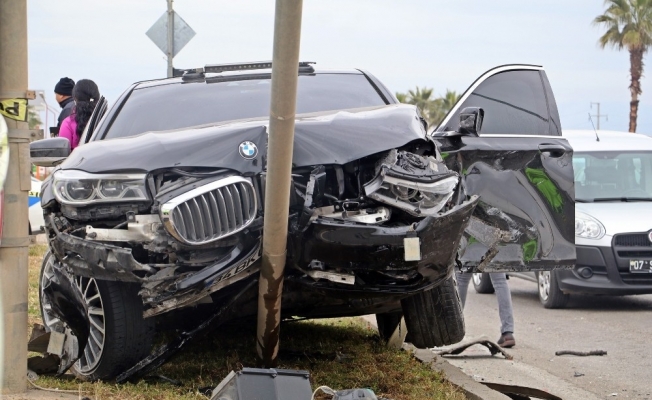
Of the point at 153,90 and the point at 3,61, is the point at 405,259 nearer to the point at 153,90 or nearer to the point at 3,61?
the point at 3,61

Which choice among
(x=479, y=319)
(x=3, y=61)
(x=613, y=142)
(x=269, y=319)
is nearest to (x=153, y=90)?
(x=3, y=61)

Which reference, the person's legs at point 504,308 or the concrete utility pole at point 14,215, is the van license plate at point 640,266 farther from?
the concrete utility pole at point 14,215

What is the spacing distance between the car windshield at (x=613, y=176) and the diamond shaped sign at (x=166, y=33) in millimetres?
5684

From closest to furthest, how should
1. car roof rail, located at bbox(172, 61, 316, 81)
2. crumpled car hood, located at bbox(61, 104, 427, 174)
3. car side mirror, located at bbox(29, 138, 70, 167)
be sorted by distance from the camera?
crumpled car hood, located at bbox(61, 104, 427, 174), car side mirror, located at bbox(29, 138, 70, 167), car roof rail, located at bbox(172, 61, 316, 81)

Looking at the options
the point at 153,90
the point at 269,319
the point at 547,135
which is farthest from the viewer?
the point at 547,135

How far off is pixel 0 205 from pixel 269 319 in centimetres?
148

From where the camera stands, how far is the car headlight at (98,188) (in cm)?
450

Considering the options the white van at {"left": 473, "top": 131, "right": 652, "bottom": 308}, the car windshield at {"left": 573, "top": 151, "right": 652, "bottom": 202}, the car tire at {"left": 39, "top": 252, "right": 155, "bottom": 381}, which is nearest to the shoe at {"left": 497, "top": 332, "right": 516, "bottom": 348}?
the white van at {"left": 473, "top": 131, "right": 652, "bottom": 308}

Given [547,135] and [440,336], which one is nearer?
[440,336]

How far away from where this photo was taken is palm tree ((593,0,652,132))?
4097 centimetres

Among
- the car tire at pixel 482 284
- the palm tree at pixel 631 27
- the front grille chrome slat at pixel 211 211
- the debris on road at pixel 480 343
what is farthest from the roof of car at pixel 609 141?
the palm tree at pixel 631 27

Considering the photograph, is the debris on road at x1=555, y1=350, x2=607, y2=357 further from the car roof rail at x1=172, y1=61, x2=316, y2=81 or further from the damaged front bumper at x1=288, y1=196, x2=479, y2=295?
the damaged front bumper at x1=288, y1=196, x2=479, y2=295

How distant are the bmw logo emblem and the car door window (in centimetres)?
250

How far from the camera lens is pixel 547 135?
270 inches
